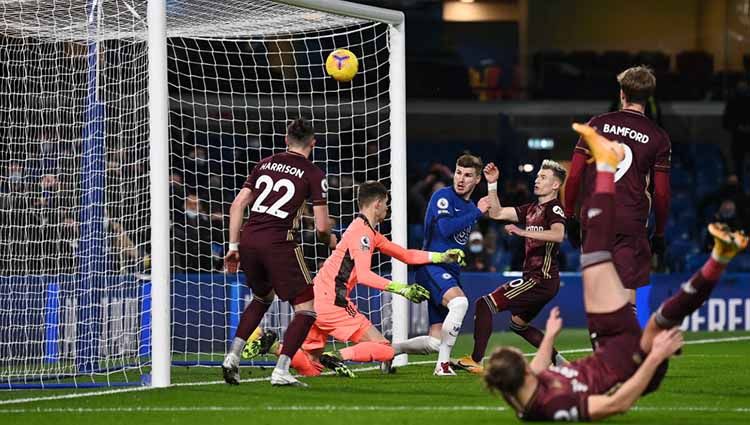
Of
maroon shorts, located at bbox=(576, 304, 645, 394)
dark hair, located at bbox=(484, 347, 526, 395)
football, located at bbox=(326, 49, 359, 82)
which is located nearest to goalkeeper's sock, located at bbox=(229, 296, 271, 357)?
football, located at bbox=(326, 49, 359, 82)

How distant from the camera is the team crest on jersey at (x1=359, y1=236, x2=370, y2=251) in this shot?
1005cm

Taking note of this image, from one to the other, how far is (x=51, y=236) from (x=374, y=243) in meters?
4.45

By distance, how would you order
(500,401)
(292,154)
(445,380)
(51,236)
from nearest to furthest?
(500,401) → (292,154) → (445,380) → (51,236)

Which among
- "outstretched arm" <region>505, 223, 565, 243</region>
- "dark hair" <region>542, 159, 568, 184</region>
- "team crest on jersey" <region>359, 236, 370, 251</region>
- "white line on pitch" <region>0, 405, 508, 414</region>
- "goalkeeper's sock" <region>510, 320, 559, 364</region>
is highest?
"dark hair" <region>542, 159, 568, 184</region>

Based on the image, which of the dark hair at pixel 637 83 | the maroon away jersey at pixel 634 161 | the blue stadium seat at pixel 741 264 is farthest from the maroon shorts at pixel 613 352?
the blue stadium seat at pixel 741 264

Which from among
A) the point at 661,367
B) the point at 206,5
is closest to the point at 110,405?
the point at 661,367

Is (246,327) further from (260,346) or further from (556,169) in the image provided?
(556,169)

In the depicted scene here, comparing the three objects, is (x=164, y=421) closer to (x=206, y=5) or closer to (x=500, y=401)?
(x=500, y=401)

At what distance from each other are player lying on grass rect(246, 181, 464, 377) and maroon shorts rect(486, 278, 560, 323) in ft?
2.53

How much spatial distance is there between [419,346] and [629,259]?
2.42 meters

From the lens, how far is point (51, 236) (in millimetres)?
13117

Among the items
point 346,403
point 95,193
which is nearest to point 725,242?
point 346,403

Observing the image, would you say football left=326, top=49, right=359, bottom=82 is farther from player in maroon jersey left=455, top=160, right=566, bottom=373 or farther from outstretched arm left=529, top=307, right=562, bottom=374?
outstretched arm left=529, top=307, right=562, bottom=374

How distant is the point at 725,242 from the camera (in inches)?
262
